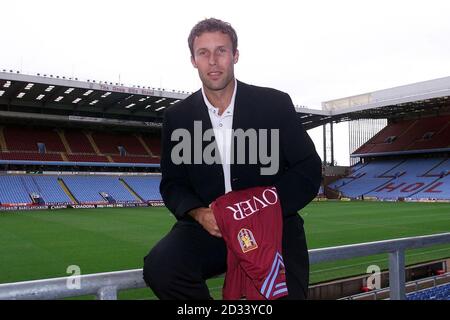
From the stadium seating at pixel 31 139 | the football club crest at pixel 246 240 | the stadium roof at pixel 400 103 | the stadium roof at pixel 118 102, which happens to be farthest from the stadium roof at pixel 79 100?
the football club crest at pixel 246 240

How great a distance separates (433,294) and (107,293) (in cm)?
294

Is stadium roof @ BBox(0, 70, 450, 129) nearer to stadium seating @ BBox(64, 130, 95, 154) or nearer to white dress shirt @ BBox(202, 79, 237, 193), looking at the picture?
stadium seating @ BBox(64, 130, 95, 154)

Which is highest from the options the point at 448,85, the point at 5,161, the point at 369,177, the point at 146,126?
the point at 448,85

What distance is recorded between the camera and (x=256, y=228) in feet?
4.20

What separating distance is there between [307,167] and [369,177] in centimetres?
4576

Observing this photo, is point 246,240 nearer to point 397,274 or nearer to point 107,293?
point 107,293

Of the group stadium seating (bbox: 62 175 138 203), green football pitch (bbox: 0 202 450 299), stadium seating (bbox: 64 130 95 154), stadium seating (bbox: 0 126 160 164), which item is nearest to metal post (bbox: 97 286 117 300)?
green football pitch (bbox: 0 202 450 299)

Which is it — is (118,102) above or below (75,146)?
above

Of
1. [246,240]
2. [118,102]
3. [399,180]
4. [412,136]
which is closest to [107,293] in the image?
[246,240]

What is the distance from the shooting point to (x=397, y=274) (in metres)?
2.24

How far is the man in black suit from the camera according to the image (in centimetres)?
137

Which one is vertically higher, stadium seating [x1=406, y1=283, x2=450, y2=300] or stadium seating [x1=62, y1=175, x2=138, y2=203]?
stadium seating [x1=406, y1=283, x2=450, y2=300]
